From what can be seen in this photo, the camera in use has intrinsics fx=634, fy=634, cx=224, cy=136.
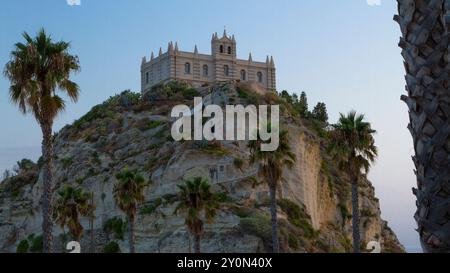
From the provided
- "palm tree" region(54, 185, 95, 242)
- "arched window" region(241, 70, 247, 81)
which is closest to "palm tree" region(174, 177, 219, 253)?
"palm tree" region(54, 185, 95, 242)

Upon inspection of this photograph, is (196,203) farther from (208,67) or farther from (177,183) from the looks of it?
(208,67)

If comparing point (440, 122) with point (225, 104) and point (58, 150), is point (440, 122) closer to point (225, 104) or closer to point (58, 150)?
point (225, 104)

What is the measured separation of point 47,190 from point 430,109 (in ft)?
74.3

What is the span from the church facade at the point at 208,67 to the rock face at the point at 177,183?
232 inches

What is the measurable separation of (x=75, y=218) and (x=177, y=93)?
166 feet

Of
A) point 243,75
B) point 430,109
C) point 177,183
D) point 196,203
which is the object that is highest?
point 243,75

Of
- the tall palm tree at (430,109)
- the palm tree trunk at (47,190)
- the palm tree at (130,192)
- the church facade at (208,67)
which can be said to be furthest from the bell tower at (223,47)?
the tall palm tree at (430,109)

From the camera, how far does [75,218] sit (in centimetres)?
4344

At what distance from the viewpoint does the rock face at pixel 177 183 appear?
60.0 metres

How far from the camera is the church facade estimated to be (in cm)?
10019

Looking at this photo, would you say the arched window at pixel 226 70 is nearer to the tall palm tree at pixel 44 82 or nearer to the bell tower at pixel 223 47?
the bell tower at pixel 223 47

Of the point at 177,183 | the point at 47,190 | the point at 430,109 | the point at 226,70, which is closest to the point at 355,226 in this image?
the point at 47,190

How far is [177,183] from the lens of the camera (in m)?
67.3
